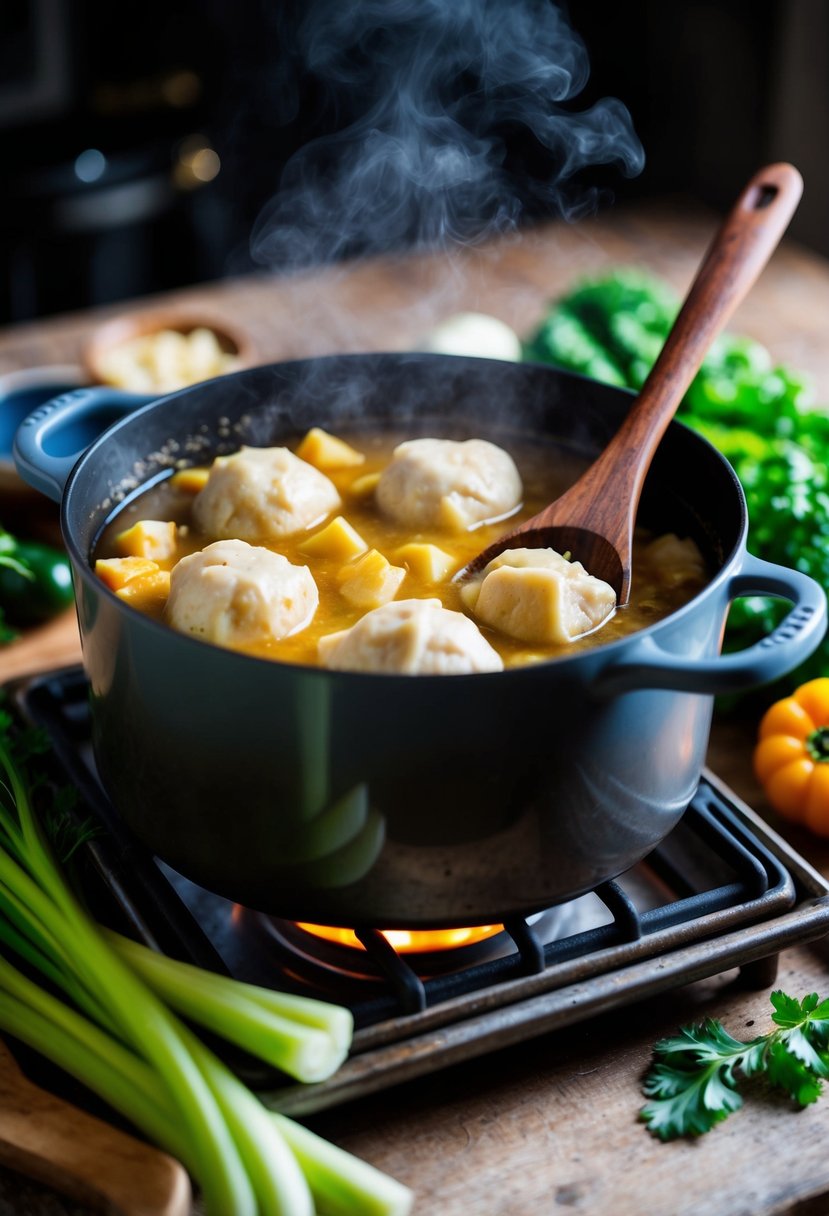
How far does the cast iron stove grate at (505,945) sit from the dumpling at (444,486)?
0.56m

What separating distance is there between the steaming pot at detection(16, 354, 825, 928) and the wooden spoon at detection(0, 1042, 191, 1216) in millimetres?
309

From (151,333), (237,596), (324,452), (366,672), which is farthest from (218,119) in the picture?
(366,672)

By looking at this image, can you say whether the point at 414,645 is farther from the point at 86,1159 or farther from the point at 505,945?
the point at 86,1159

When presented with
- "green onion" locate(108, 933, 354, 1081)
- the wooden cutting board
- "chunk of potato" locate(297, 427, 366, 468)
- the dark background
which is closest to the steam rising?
the dark background

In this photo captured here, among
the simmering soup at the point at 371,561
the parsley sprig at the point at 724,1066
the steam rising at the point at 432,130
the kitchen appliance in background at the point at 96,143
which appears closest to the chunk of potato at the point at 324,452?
the simmering soup at the point at 371,561

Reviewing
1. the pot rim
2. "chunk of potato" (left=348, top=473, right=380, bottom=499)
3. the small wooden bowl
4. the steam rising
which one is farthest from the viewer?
the steam rising

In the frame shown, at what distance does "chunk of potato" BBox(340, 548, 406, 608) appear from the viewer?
6.21ft

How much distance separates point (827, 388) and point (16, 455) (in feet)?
7.22

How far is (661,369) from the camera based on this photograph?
202 cm

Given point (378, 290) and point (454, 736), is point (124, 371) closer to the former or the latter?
point (378, 290)

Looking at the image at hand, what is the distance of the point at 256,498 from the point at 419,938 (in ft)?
2.32

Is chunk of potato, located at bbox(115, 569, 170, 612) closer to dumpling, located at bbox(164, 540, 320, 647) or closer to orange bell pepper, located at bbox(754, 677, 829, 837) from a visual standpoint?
dumpling, located at bbox(164, 540, 320, 647)

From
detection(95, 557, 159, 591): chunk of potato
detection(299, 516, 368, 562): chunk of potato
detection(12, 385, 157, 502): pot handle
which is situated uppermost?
detection(12, 385, 157, 502): pot handle

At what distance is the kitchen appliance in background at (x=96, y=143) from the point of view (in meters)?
4.50
